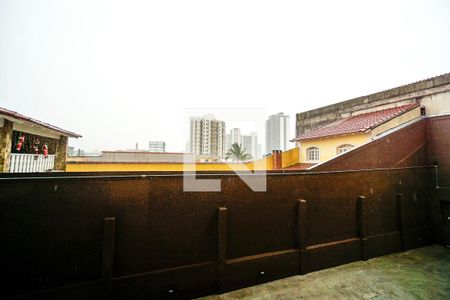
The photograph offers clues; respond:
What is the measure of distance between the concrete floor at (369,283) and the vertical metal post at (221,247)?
45 centimetres

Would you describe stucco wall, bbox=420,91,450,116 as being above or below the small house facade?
above

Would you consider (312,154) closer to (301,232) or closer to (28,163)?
(301,232)

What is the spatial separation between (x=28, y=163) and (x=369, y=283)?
45.2 ft

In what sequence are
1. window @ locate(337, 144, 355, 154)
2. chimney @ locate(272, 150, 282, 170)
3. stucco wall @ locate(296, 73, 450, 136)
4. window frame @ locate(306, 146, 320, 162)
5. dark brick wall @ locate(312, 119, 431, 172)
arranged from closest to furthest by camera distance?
dark brick wall @ locate(312, 119, 431, 172), stucco wall @ locate(296, 73, 450, 136), window @ locate(337, 144, 355, 154), window frame @ locate(306, 146, 320, 162), chimney @ locate(272, 150, 282, 170)

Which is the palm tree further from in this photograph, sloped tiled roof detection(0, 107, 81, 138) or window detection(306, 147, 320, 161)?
sloped tiled roof detection(0, 107, 81, 138)

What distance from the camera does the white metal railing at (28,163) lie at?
8099 millimetres

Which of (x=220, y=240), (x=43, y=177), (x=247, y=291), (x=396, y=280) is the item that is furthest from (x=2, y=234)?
(x=396, y=280)

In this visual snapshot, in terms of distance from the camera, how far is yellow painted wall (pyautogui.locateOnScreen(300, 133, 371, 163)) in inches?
446

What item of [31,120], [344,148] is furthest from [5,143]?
[344,148]

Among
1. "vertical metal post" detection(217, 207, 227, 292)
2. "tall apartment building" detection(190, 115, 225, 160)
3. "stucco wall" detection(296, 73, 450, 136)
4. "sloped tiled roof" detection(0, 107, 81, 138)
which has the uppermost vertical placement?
"tall apartment building" detection(190, 115, 225, 160)

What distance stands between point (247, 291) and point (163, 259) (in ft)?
8.69

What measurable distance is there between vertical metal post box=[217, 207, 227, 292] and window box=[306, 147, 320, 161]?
10.4 m

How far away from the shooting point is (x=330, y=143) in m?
13.2

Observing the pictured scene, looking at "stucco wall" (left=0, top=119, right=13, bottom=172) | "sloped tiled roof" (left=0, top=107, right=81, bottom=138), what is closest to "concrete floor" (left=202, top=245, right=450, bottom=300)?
"stucco wall" (left=0, top=119, right=13, bottom=172)
